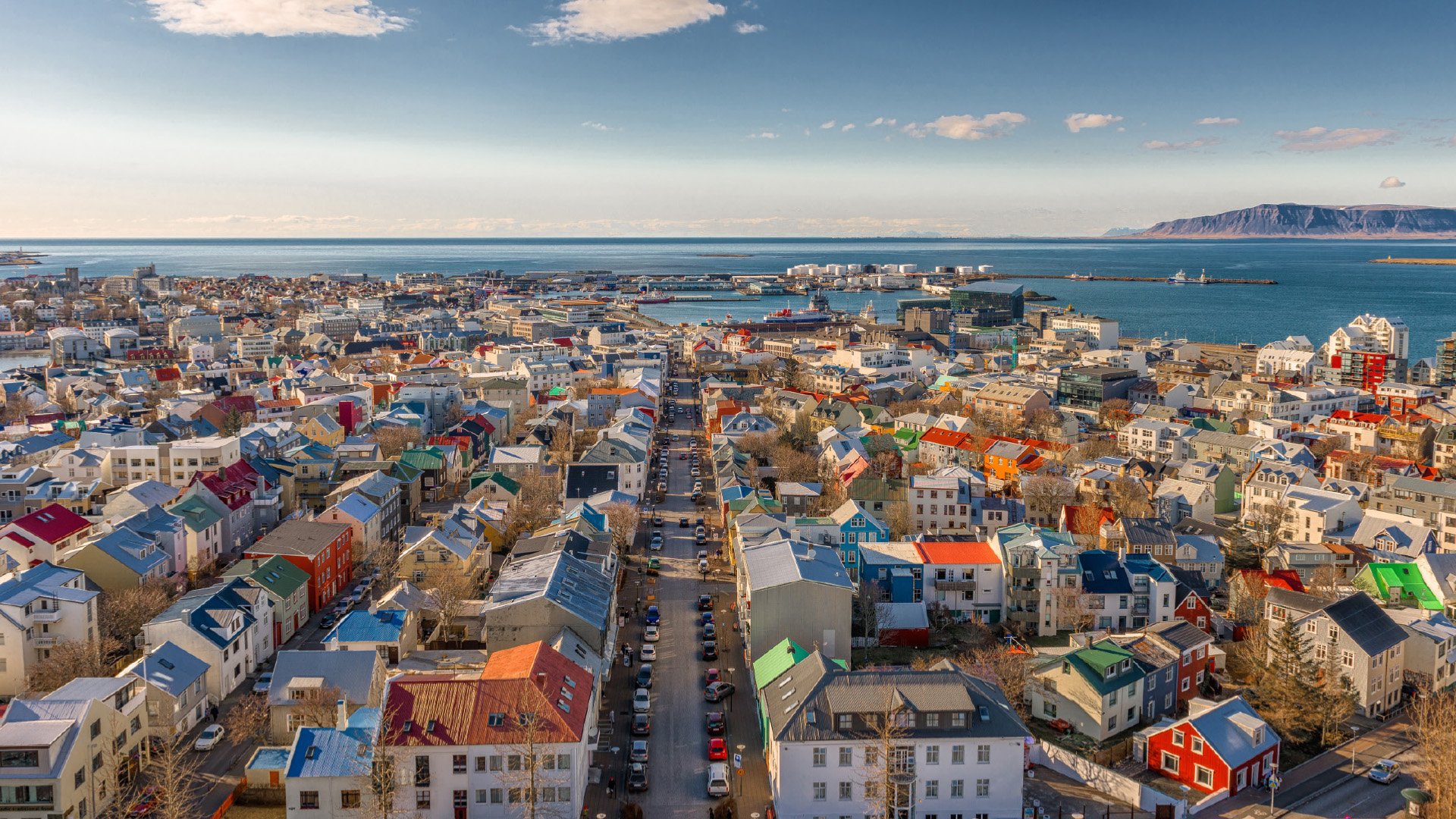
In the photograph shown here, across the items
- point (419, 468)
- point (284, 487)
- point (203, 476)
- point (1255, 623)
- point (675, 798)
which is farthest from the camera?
point (419, 468)

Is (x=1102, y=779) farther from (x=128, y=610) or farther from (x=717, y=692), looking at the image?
(x=128, y=610)

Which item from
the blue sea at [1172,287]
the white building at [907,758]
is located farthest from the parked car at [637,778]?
the blue sea at [1172,287]

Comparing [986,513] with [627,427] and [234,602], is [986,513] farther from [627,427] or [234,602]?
[234,602]

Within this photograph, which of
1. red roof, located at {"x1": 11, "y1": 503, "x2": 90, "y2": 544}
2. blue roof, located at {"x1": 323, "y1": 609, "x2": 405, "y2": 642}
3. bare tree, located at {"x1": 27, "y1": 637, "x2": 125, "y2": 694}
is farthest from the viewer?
red roof, located at {"x1": 11, "y1": 503, "x2": 90, "y2": 544}

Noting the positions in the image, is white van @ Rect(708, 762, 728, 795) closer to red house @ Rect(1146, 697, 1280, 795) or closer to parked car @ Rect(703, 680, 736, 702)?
parked car @ Rect(703, 680, 736, 702)

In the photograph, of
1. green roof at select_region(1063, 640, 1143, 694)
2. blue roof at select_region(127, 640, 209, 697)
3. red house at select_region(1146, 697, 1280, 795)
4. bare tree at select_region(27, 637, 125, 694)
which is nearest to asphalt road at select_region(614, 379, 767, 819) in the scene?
green roof at select_region(1063, 640, 1143, 694)

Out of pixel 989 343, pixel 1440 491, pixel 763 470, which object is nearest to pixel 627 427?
pixel 763 470
